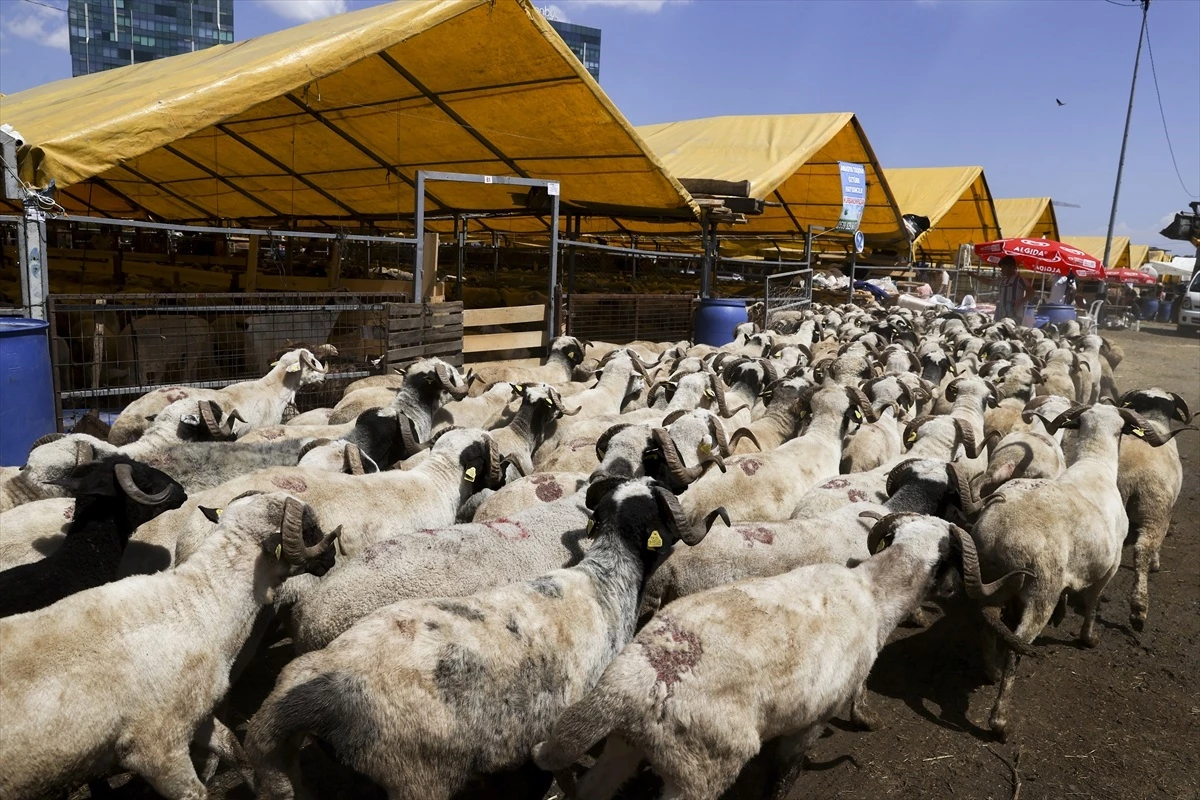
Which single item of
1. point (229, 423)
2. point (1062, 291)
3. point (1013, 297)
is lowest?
point (229, 423)

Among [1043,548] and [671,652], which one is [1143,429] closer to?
[1043,548]

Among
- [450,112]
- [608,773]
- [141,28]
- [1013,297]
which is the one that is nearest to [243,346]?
[450,112]

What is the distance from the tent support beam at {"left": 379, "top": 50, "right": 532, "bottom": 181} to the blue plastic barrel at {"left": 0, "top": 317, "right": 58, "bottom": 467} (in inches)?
186

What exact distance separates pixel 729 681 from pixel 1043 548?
2.46 m

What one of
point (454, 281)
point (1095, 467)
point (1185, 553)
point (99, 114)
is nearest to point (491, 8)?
point (99, 114)

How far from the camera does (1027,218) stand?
36500mm

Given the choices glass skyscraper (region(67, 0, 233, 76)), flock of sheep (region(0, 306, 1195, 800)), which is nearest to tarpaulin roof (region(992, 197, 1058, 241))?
flock of sheep (region(0, 306, 1195, 800))

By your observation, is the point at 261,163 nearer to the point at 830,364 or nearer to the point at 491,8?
the point at 491,8

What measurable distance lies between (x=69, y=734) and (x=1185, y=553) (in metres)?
8.05

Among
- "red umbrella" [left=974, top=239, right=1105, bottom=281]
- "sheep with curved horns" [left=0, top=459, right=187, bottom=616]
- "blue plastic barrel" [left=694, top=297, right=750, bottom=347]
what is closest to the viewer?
"sheep with curved horns" [left=0, top=459, right=187, bottom=616]

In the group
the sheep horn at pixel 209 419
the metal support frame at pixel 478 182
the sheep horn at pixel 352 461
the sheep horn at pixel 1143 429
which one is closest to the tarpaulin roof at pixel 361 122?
the metal support frame at pixel 478 182

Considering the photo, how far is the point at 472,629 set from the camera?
3082 mm

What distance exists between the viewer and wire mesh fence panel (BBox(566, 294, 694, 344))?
1162 centimetres

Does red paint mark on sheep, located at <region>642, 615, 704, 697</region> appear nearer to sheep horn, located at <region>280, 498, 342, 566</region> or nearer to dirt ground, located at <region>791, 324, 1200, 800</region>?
A: dirt ground, located at <region>791, 324, 1200, 800</region>
